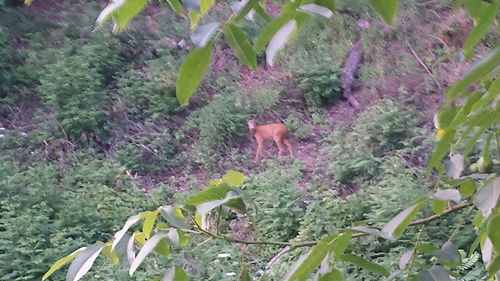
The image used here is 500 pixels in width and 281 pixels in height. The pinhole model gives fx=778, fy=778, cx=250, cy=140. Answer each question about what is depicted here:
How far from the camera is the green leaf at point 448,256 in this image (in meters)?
0.79

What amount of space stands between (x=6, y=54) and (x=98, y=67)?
77 centimetres

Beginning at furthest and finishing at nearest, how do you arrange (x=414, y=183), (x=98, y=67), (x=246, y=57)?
1. (x=98, y=67)
2. (x=414, y=183)
3. (x=246, y=57)

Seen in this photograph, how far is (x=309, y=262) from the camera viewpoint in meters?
0.68

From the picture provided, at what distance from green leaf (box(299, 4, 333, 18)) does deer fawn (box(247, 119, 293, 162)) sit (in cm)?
471

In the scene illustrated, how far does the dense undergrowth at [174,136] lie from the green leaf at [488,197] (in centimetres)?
266

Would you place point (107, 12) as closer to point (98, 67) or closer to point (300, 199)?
point (300, 199)

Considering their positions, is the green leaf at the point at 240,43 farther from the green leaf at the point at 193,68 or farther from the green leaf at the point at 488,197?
the green leaf at the point at 488,197

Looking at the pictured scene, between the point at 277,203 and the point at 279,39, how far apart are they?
3.82 meters

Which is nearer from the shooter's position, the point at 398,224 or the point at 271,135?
the point at 398,224

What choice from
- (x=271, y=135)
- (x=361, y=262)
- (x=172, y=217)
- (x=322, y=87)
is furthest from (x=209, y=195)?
(x=322, y=87)

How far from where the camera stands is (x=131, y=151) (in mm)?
5641

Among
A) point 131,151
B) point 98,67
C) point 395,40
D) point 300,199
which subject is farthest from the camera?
point 98,67

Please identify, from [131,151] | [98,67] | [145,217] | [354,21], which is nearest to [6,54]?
[98,67]

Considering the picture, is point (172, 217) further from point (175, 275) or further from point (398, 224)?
point (398, 224)
